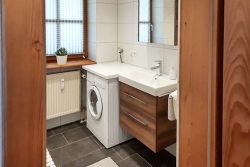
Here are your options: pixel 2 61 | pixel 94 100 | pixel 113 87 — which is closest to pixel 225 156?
pixel 2 61

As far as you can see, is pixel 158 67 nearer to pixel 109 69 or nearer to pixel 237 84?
pixel 109 69

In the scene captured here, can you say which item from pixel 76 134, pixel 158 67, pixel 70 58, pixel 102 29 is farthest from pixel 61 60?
pixel 158 67

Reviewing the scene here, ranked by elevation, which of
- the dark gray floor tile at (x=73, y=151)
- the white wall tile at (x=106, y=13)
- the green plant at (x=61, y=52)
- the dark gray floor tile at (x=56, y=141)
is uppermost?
the white wall tile at (x=106, y=13)

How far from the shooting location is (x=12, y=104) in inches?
21.7

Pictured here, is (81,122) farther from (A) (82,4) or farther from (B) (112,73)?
(A) (82,4)

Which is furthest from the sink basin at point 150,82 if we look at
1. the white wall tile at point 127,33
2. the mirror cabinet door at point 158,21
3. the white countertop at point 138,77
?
the white wall tile at point 127,33

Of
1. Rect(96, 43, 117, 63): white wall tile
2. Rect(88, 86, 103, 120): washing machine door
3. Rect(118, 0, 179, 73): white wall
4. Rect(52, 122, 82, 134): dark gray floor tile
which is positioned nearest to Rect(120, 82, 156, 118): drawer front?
Rect(88, 86, 103, 120): washing machine door

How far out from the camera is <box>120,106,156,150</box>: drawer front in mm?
2029

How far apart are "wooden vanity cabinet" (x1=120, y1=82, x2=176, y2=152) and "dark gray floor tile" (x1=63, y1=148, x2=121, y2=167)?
0.35 m

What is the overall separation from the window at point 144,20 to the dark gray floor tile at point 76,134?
140cm

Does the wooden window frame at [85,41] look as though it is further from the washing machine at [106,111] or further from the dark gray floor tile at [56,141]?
the dark gray floor tile at [56,141]

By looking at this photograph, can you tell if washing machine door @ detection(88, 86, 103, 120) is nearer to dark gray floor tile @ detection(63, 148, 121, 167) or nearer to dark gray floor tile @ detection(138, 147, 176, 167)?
dark gray floor tile @ detection(63, 148, 121, 167)

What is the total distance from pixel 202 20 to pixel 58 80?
2318mm

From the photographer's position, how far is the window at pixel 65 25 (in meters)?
2.90
